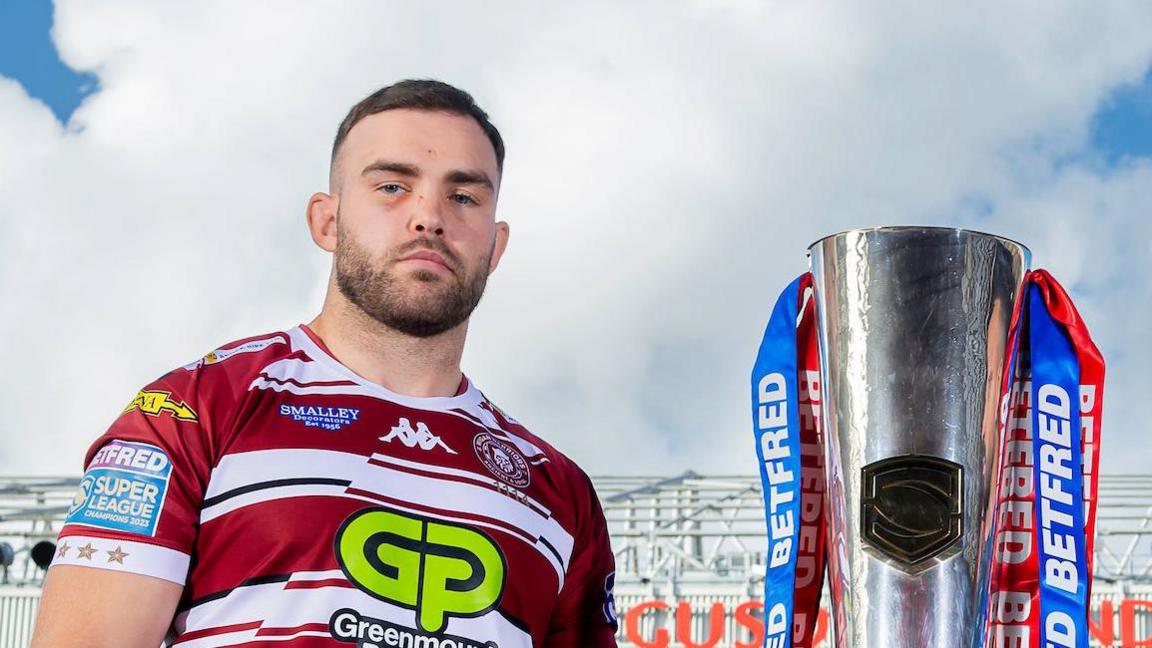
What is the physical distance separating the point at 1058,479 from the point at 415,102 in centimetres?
169

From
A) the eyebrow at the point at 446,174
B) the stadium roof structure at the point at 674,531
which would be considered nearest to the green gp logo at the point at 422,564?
the eyebrow at the point at 446,174

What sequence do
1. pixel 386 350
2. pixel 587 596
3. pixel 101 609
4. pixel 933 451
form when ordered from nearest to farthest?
pixel 101 609, pixel 386 350, pixel 587 596, pixel 933 451

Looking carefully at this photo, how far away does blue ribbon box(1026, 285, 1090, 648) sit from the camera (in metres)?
3.14

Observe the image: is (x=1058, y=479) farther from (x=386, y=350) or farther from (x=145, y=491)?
(x=145, y=491)

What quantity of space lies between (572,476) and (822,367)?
670 mm

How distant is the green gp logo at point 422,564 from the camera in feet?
7.47

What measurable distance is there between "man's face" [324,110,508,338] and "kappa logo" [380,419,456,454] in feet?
0.57

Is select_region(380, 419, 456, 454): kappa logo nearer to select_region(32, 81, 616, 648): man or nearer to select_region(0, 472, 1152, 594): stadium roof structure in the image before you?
select_region(32, 81, 616, 648): man

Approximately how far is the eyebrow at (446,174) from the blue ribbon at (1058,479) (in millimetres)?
1360

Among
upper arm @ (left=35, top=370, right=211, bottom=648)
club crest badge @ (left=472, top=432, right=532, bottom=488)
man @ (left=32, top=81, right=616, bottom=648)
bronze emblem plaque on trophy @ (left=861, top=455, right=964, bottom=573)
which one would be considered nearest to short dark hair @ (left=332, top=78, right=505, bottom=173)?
man @ (left=32, top=81, right=616, bottom=648)

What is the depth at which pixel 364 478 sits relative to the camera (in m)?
2.36

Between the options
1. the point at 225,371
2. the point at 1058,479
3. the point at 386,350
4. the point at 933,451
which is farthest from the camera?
the point at 1058,479

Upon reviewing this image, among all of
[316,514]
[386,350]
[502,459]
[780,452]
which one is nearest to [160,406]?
[316,514]

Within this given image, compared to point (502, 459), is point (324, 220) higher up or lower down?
higher up
